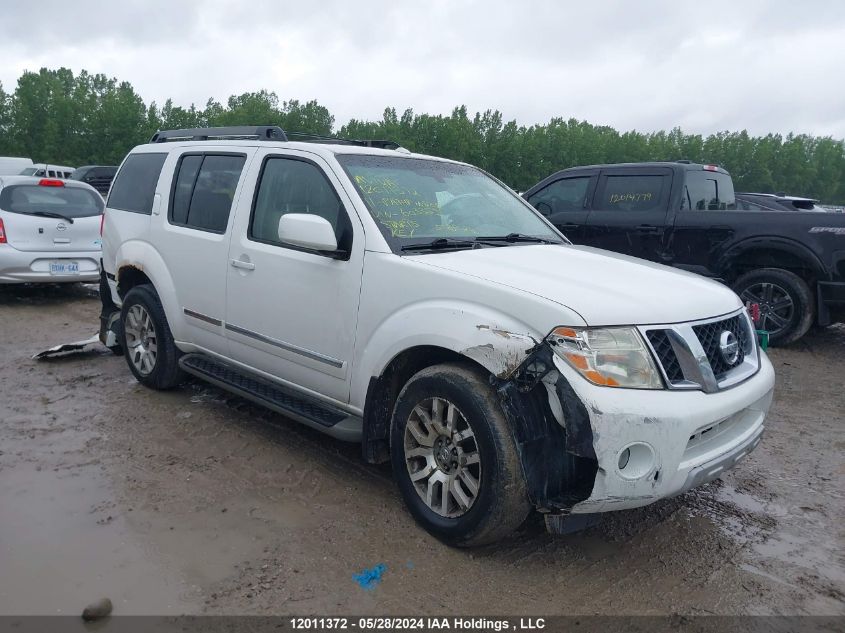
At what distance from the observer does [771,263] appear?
7355 millimetres

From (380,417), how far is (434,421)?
0.41 metres

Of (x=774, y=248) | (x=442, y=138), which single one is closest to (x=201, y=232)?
(x=774, y=248)

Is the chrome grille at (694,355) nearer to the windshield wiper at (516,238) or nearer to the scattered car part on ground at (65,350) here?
the windshield wiper at (516,238)

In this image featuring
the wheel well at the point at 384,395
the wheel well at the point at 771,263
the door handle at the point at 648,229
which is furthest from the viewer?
the door handle at the point at 648,229

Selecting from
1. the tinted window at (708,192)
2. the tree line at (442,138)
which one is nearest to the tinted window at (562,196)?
the tinted window at (708,192)

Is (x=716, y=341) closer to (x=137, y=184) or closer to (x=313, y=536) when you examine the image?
(x=313, y=536)

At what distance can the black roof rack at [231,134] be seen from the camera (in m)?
4.62

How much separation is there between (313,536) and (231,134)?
2934 mm

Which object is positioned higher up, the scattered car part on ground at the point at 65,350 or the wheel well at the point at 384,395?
the wheel well at the point at 384,395

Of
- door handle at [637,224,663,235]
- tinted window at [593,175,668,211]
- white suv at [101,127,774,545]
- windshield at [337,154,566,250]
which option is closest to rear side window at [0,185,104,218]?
white suv at [101,127,774,545]

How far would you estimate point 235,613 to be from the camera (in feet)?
8.92

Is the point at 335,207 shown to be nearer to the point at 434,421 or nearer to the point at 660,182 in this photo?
the point at 434,421

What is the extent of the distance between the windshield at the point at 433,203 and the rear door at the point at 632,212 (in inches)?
144

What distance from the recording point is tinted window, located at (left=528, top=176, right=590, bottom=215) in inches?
334
